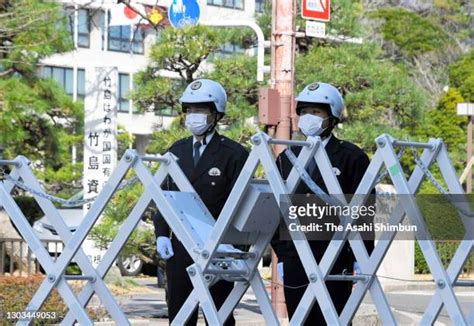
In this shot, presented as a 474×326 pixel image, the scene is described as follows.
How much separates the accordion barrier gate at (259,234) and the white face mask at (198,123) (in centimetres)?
68

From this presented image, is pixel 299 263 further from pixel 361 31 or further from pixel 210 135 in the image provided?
pixel 361 31

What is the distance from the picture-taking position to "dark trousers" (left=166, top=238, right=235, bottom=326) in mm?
8109

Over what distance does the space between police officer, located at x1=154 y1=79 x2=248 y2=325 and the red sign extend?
18.4 feet

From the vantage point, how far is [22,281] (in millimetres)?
12883

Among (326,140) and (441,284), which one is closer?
(441,284)

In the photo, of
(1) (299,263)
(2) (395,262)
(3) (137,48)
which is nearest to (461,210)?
(1) (299,263)

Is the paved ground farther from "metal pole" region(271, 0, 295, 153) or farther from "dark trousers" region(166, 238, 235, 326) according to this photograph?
"dark trousers" region(166, 238, 235, 326)

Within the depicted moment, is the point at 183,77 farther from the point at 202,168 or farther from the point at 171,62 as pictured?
the point at 202,168

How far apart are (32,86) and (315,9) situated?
8524 millimetres

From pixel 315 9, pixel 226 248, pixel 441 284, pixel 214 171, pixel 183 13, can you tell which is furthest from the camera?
pixel 183 13

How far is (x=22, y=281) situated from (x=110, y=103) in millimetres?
6578

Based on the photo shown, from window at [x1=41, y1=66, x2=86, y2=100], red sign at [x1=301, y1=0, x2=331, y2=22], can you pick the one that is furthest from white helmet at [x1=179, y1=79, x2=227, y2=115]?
window at [x1=41, y1=66, x2=86, y2=100]

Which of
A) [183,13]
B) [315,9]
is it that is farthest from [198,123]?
[183,13]

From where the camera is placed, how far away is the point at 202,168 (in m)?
8.33
